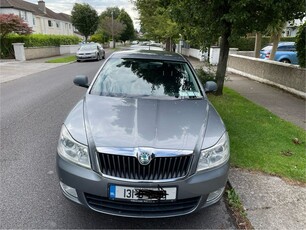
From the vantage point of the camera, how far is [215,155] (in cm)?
284

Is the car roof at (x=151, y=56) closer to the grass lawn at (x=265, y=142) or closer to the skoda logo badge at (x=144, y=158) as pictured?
the grass lawn at (x=265, y=142)

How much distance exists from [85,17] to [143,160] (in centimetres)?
5540

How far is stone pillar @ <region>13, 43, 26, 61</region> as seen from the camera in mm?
22234

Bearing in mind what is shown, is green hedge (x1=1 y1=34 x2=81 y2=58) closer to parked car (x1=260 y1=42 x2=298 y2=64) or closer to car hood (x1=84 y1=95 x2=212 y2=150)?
parked car (x1=260 y1=42 x2=298 y2=64)

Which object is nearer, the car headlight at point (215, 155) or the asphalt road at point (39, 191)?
the car headlight at point (215, 155)

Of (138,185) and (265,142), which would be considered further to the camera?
(265,142)

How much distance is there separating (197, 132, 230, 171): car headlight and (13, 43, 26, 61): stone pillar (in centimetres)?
2255

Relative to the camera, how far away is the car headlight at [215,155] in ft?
9.02

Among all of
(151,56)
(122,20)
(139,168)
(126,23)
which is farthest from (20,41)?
(126,23)

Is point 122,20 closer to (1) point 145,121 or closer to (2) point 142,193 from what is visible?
(1) point 145,121

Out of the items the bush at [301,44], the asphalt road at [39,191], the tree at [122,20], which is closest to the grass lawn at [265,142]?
the asphalt road at [39,191]

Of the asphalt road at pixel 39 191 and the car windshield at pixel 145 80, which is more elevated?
the car windshield at pixel 145 80

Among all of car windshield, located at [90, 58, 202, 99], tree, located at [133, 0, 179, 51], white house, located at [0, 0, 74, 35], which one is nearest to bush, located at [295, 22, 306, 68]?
car windshield, located at [90, 58, 202, 99]

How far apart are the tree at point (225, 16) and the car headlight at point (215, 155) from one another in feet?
14.7
